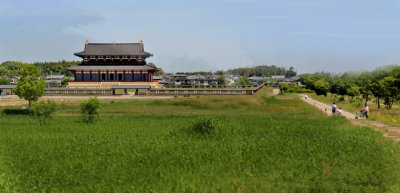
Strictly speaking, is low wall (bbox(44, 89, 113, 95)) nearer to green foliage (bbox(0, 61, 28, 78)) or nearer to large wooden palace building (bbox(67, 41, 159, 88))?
large wooden palace building (bbox(67, 41, 159, 88))

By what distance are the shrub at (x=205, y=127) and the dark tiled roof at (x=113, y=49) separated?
56.3 meters

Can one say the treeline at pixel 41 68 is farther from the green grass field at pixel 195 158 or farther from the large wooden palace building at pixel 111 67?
the green grass field at pixel 195 158

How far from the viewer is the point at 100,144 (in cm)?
2203

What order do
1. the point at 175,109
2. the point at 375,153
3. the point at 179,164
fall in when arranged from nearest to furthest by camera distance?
the point at 179,164 < the point at 375,153 < the point at 175,109

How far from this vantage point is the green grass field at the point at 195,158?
15.2 meters

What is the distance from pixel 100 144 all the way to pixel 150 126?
7.95 m

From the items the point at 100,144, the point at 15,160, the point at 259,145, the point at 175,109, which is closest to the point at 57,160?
the point at 15,160

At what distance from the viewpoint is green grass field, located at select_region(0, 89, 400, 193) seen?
1521 centimetres

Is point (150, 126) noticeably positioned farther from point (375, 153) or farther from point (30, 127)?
point (375, 153)

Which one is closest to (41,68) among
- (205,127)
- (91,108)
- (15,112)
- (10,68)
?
(10,68)

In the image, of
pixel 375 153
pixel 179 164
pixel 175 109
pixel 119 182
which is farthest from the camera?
pixel 175 109

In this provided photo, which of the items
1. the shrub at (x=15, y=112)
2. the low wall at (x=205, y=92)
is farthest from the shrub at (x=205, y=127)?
the low wall at (x=205, y=92)

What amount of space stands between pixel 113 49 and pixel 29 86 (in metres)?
42.3

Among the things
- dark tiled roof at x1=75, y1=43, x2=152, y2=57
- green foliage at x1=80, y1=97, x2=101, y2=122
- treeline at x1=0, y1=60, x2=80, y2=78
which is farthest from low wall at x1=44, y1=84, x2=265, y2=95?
treeline at x1=0, y1=60, x2=80, y2=78
